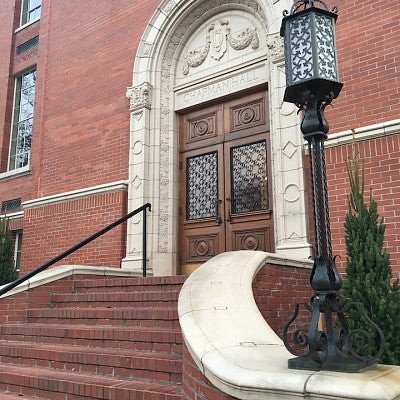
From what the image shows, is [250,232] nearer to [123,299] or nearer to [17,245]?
[123,299]

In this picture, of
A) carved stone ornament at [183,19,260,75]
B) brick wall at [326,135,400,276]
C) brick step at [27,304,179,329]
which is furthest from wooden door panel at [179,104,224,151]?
brick step at [27,304,179,329]

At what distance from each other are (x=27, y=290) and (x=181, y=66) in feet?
15.9

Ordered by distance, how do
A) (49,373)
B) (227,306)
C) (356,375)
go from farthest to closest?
1. (49,373)
2. (227,306)
3. (356,375)

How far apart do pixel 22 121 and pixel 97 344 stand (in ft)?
27.3

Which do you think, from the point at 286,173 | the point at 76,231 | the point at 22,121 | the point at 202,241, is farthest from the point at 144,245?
the point at 22,121

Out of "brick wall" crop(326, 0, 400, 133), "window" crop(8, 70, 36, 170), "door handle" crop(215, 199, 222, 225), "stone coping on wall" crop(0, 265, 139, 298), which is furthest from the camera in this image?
"window" crop(8, 70, 36, 170)

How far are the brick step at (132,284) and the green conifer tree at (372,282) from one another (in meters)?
1.81

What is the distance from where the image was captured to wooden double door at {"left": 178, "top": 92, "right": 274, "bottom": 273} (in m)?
6.88

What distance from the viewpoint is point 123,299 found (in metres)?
5.21

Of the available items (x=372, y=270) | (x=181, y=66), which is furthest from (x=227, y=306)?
(x=181, y=66)

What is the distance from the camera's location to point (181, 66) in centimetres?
836

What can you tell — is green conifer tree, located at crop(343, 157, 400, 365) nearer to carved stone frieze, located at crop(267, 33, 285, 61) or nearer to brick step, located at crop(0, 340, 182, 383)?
brick step, located at crop(0, 340, 182, 383)

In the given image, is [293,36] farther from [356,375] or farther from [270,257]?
[270,257]

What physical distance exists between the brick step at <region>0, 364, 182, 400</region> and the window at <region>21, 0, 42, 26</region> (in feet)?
33.2
